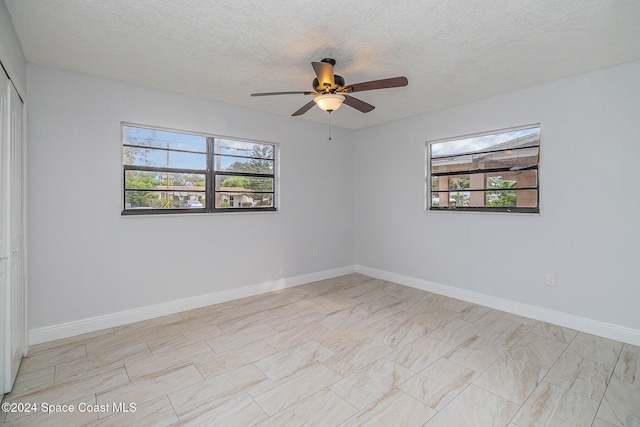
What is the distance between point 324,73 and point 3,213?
7.96ft

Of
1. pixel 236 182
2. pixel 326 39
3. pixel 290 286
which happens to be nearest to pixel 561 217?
pixel 326 39

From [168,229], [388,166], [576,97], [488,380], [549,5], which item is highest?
[549,5]

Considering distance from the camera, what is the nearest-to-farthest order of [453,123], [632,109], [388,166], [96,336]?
[632,109] → [96,336] → [453,123] → [388,166]

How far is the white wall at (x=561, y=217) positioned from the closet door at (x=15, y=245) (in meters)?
4.28

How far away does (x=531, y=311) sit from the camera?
339 cm

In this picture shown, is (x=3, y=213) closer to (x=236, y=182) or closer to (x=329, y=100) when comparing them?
(x=236, y=182)

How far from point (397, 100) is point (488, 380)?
3049 mm

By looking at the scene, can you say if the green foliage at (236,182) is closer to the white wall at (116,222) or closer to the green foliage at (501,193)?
the white wall at (116,222)

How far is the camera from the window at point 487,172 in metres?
3.47

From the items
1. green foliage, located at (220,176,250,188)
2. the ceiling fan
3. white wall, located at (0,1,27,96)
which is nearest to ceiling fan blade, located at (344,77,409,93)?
the ceiling fan

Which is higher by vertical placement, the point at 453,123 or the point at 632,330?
the point at 453,123

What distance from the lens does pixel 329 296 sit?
418 cm

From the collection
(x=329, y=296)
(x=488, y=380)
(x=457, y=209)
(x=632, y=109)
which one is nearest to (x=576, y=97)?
(x=632, y=109)

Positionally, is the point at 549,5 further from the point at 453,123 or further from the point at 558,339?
the point at 558,339
